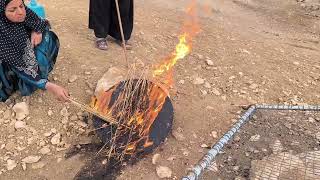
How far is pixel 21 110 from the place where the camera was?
3539 millimetres

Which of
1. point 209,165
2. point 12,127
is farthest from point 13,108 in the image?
point 209,165

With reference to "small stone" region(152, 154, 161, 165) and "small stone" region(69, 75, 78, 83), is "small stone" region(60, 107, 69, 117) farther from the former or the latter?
"small stone" region(152, 154, 161, 165)

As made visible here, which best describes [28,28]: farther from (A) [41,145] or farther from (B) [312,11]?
(B) [312,11]

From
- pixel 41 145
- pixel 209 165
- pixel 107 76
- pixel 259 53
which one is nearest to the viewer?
pixel 209 165

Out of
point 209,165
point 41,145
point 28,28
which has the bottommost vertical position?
point 41,145

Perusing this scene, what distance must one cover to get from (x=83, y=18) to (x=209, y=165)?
2.82 m

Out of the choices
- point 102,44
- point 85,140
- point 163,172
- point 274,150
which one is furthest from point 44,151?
point 274,150

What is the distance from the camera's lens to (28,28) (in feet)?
11.2

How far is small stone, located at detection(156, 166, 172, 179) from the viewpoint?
308cm

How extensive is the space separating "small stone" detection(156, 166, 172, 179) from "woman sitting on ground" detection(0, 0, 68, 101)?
883mm

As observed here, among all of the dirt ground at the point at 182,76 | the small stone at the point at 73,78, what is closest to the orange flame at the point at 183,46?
the dirt ground at the point at 182,76

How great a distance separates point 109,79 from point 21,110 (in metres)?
0.80

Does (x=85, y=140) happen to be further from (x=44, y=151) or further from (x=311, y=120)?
(x=311, y=120)

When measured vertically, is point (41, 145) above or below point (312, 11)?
below
